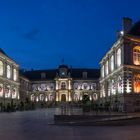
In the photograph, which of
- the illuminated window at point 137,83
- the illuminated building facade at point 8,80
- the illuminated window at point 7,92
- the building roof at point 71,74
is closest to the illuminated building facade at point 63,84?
the building roof at point 71,74

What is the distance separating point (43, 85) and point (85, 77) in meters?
16.3

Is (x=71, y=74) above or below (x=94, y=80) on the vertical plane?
above

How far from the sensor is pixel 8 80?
304 ft

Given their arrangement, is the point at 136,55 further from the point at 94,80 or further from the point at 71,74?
the point at 71,74

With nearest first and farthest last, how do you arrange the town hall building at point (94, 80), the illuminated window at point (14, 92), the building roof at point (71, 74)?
1. the town hall building at point (94, 80)
2. the illuminated window at point (14, 92)
3. the building roof at point (71, 74)

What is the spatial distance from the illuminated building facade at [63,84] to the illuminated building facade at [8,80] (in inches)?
1173

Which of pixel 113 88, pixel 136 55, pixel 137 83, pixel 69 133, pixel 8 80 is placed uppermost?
pixel 136 55

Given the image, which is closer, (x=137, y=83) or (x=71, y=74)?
(x=137, y=83)

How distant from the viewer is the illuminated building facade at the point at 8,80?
86844 mm

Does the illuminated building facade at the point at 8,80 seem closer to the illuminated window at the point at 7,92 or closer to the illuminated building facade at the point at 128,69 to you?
the illuminated window at the point at 7,92

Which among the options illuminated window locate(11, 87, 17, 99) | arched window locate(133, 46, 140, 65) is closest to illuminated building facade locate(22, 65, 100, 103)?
illuminated window locate(11, 87, 17, 99)

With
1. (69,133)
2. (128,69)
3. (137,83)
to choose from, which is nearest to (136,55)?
(128,69)

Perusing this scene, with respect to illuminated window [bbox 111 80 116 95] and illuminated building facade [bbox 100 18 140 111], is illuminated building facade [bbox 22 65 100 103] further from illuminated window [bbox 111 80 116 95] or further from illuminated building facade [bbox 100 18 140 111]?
illuminated building facade [bbox 100 18 140 111]

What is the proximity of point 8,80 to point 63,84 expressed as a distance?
4040 cm
